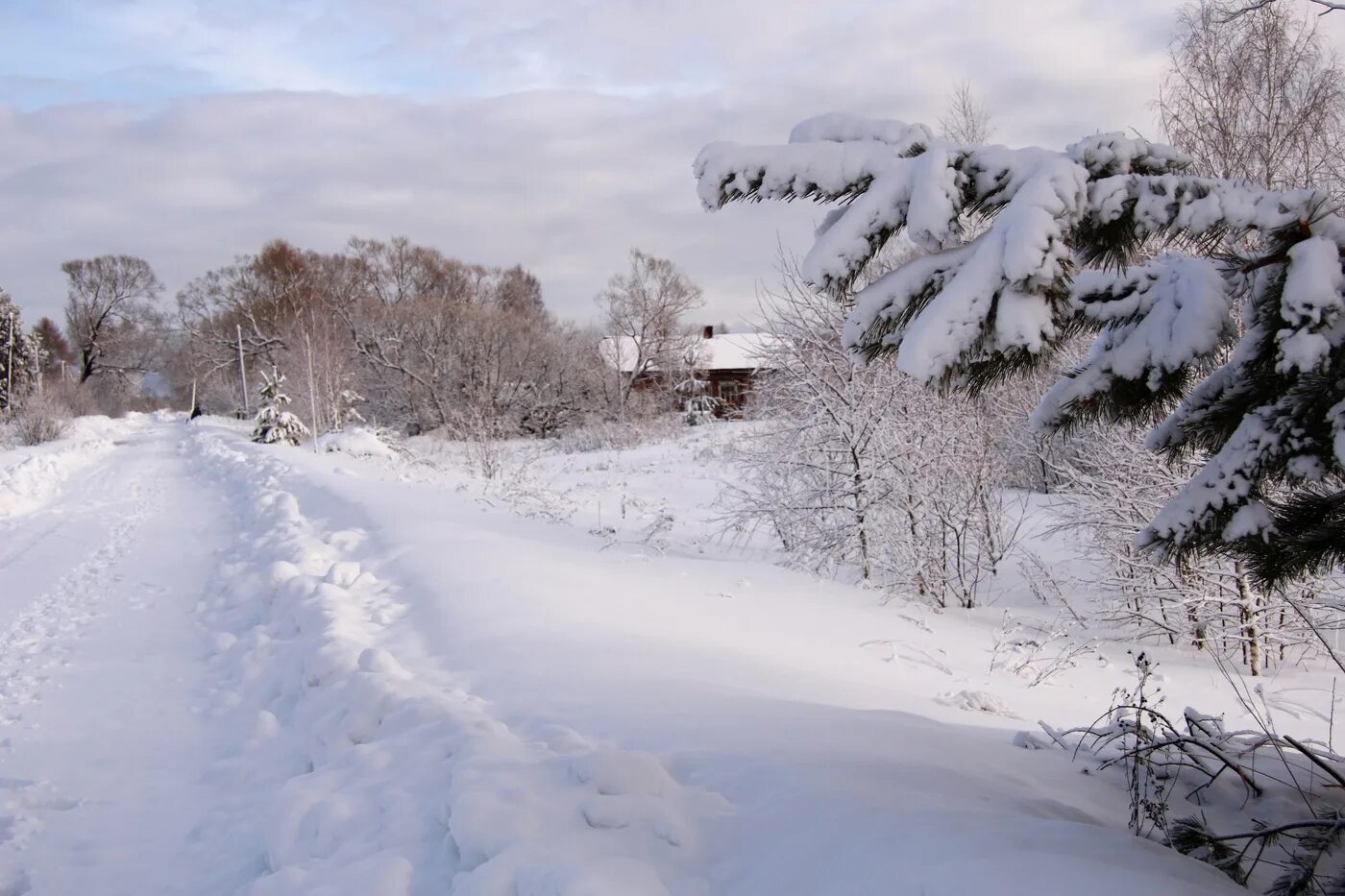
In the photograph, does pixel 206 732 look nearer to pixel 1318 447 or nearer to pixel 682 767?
pixel 682 767

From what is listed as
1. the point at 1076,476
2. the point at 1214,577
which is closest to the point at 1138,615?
the point at 1214,577

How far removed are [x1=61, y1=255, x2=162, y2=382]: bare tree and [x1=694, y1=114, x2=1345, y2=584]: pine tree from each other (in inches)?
2666

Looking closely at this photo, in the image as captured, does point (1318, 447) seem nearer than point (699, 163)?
Yes

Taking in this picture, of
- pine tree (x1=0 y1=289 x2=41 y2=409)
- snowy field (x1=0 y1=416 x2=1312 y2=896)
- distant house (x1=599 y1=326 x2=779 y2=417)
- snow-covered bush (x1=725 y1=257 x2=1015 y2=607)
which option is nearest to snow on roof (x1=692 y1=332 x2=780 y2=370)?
distant house (x1=599 y1=326 x2=779 y2=417)

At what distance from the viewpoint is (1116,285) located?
6.77 ft

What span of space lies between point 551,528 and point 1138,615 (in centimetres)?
643

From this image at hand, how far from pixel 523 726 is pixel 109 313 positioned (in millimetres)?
68670

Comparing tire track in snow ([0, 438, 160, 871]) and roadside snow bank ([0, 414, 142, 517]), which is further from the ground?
roadside snow bank ([0, 414, 142, 517])

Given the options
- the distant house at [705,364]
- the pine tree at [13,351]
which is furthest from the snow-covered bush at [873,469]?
the pine tree at [13,351]

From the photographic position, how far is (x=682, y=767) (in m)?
3.06

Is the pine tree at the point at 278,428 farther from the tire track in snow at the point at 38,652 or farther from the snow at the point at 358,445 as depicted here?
the tire track in snow at the point at 38,652

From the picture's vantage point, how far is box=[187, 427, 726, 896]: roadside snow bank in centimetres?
245

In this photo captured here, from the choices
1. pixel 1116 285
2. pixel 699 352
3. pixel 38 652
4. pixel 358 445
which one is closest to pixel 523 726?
pixel 1116 285

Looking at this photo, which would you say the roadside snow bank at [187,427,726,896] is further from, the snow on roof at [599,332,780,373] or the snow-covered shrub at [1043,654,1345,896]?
the snow on roof at [599,332,780,373]
